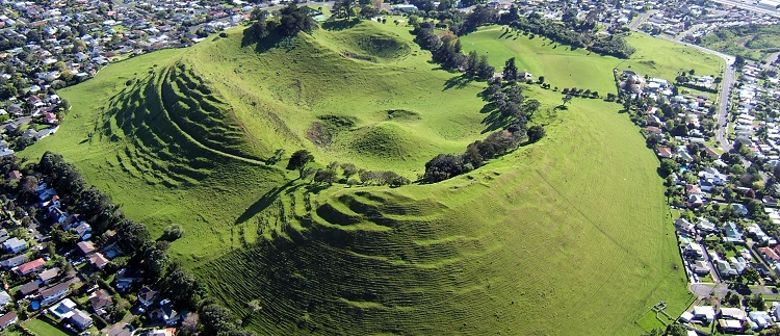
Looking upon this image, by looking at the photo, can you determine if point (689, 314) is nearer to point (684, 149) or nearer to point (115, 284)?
point (684, 149)

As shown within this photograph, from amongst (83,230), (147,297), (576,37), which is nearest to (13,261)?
(83,230)

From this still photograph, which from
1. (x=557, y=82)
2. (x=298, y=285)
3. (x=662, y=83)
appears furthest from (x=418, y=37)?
(x=298, y=285)

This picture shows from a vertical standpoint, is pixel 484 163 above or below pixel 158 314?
above

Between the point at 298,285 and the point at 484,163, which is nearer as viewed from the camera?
the point at 298,285

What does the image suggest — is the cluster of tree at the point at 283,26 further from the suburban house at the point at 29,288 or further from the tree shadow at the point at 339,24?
the suburban house at the point at 29,288

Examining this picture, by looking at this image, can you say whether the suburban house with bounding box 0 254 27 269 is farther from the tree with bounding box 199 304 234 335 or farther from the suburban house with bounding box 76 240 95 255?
the tree with bounding box 199 304 234 335

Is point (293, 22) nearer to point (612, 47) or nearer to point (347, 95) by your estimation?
point (347, 95)
